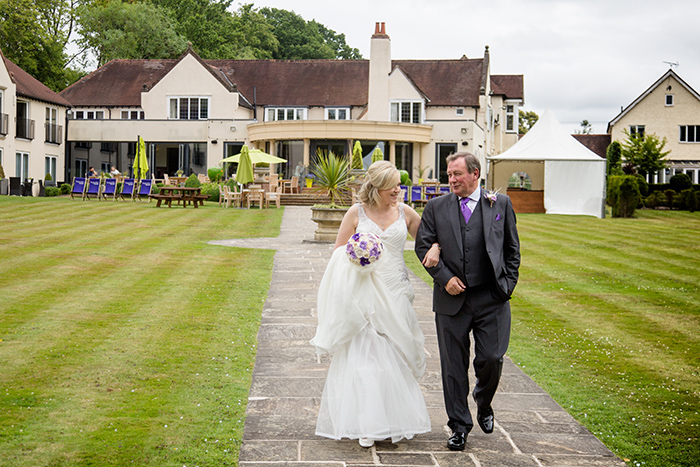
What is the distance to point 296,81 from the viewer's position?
4422 centimetres

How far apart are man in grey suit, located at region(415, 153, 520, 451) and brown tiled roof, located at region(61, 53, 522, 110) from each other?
38125 mm

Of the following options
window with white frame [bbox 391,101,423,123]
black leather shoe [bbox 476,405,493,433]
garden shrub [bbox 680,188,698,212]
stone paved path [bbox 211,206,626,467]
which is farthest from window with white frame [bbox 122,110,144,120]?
black leather shoe [bbox 476,405,493,433]

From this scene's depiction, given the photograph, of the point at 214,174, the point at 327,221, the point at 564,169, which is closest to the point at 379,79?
the point at 214,174

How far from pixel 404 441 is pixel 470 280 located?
3.76 feet

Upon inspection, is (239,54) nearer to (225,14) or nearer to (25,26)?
(225,14)

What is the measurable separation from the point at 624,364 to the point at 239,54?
5755 cm

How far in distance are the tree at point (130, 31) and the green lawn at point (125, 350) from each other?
40.3 meters

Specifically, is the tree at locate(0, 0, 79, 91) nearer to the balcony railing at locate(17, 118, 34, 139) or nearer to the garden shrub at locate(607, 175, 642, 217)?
the balcony railing at locate(17, 118, 34, 139)

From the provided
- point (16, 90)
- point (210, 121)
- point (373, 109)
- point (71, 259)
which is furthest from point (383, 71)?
point (71, 259)

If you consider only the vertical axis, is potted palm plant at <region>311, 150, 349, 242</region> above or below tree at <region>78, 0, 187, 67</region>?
below

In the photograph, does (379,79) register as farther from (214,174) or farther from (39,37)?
(39,37)

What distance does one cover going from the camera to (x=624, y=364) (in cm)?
693

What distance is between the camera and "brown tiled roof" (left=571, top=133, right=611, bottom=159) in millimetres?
55500

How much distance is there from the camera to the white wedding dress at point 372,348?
4.58 m
